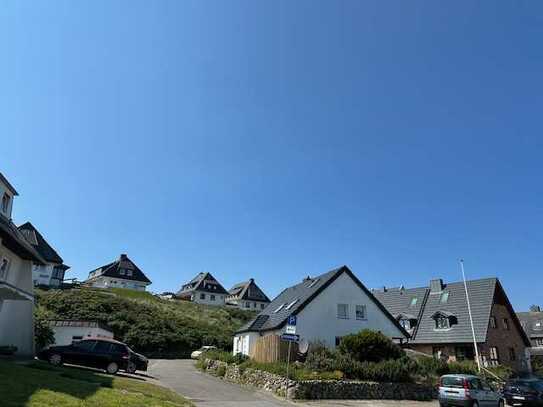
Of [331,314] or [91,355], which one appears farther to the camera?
[331,314]

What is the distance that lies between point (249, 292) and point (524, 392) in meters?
77.9

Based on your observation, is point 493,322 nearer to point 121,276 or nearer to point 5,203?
point 5,203

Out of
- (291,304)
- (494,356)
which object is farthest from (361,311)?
(494,356)

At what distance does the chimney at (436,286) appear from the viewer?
46281mm

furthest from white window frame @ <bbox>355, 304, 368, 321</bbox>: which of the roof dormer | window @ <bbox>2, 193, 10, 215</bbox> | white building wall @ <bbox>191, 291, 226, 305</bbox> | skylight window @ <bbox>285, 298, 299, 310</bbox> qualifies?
white building wall @ <bbox>191, 291, 226, 305</bbox>

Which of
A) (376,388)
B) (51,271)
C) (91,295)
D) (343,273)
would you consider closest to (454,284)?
(343,273)

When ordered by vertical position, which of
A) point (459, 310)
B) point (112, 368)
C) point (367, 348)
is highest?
point (459, 310)

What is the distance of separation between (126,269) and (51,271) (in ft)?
84.2

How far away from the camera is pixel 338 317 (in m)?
31.9

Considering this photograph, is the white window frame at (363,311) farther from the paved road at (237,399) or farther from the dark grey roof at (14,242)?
the dark grey roof at (14,242)

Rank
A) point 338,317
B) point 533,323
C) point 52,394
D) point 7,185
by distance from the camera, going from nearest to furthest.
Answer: point 52,394, point 7,185, point 338,317, point 533,323

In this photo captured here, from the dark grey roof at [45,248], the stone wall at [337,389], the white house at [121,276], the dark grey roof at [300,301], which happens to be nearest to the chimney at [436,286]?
the dark grey roof at [300,301]

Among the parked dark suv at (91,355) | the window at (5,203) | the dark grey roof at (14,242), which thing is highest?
the window at (5,203)

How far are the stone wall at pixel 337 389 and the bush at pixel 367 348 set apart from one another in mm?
2587
